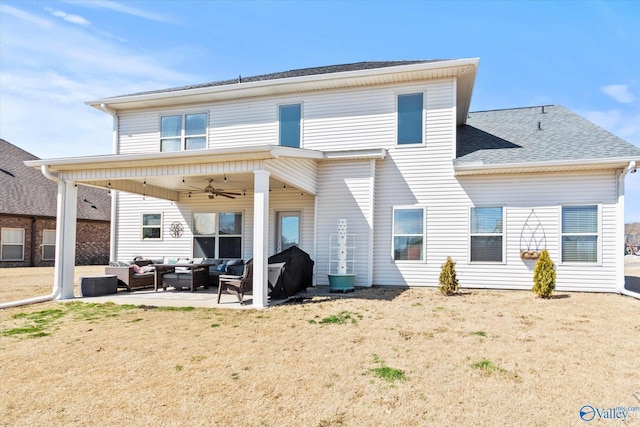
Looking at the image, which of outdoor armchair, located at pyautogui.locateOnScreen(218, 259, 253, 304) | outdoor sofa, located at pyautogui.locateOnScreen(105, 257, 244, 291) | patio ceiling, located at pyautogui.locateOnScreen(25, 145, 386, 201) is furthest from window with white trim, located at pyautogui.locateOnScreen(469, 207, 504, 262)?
outdoor sofa, located at pyautogui.locateOnScreen(105, 257, 244, 291)

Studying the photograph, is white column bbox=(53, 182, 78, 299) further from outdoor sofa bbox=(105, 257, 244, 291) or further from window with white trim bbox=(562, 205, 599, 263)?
window with white trim bbox=(562, 205, 599, 263)

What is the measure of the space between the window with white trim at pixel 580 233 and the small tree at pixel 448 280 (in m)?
2.89

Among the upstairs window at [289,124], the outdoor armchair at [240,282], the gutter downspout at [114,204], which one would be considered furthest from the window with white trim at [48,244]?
the outdoor armchair at [240,282]

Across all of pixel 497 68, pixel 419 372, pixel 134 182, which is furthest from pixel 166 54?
pixel 419 372

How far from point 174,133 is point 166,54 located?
2497mm

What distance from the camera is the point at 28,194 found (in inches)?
804

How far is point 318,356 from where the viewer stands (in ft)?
15.6

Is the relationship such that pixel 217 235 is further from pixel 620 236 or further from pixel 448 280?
pixel 620 236

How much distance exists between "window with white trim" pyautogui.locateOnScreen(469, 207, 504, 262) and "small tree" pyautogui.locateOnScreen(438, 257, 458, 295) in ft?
4.18

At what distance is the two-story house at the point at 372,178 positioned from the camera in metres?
9.27

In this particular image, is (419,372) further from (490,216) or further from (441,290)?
(490,216)

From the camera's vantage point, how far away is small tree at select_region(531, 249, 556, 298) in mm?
8562

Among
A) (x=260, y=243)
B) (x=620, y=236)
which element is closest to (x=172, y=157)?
(x=260, y=243)

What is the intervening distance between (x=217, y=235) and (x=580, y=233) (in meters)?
9.98
